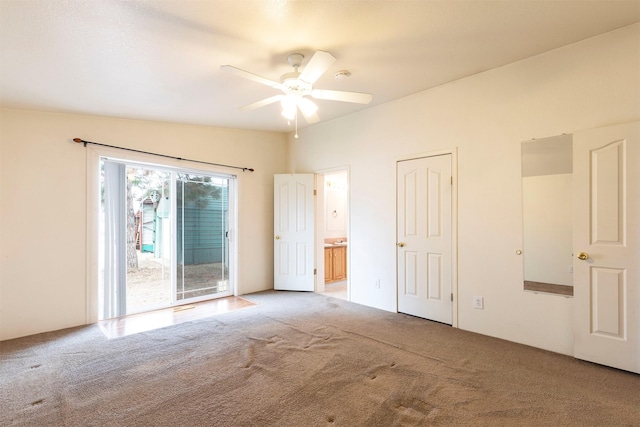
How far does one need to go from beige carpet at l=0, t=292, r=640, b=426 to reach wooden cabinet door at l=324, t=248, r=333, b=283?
8.48 ft

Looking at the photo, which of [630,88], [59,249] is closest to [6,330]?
[59,249]

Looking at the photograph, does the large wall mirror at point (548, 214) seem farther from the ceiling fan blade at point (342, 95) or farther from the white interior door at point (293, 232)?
the white interior door at point (293, 232)

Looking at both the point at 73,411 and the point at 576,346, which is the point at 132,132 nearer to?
the point at 73,411

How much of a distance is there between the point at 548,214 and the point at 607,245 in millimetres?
518

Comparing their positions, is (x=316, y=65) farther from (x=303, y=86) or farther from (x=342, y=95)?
(x=342, y=95)

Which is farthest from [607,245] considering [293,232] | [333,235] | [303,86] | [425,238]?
[333,235]

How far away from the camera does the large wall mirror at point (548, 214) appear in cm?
290

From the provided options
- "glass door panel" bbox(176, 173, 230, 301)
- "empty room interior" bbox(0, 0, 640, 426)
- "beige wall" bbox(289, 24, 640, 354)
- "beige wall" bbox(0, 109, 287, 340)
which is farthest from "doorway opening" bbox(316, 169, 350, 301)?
"beige wall" bbox(0, 109, 287, 340)

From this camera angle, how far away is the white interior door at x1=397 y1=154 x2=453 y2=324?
146 inches

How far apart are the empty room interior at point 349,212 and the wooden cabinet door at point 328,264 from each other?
119 centimetres

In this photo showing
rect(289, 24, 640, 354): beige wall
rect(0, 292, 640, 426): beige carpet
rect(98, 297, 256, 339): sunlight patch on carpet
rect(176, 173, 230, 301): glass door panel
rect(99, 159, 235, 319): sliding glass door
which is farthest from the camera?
rect(176, 173, 230, 301): glass door panel

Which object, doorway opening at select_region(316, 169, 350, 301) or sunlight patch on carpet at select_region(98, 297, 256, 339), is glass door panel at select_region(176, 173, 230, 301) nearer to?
sunlight patch on carpet at select_region(98, 297, 256, 339)

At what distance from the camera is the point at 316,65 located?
2348 millimetres

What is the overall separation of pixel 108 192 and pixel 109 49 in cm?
211
